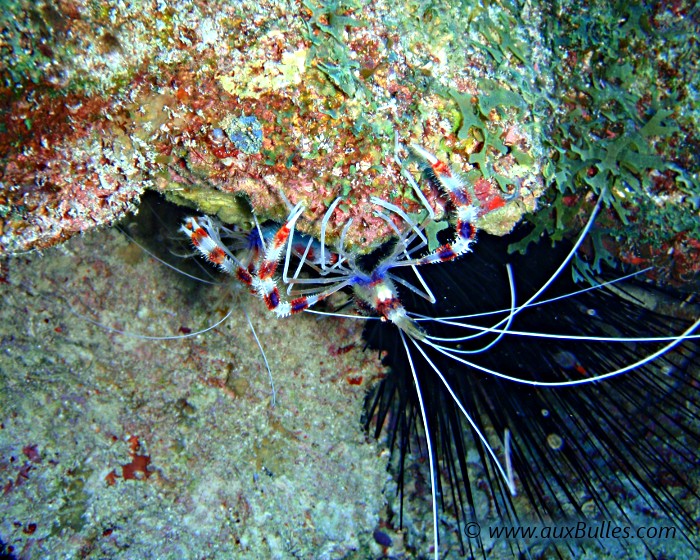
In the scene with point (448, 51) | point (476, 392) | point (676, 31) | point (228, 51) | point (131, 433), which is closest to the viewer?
point (228, 51)

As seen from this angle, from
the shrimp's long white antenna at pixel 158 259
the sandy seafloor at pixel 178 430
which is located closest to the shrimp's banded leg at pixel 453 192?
the sandy seafloor at pixel 178 430

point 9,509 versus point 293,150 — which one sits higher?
point 293,150

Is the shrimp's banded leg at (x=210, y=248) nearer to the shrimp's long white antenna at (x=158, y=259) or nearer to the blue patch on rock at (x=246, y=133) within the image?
the blue patch on rock at (x=246, y=133)

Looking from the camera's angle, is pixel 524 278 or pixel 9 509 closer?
pixel 9 509

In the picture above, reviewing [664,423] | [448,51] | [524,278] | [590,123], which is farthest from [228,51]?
[664,423]

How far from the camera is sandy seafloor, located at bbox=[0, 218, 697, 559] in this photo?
326 centimetres

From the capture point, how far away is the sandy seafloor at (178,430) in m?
3.26

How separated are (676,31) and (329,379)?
3.89 meters

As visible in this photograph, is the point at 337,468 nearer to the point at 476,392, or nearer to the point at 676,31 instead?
the point at 476,392

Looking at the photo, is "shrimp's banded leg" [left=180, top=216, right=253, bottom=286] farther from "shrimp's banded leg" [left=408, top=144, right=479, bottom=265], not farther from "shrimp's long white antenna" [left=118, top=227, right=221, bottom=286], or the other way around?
"shrimp's banded leg" [left=408, top=144, right=479, bottom=265]

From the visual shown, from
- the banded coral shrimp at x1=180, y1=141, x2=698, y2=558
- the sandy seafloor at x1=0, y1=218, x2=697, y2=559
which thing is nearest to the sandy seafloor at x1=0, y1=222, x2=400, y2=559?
the sandy seafloor at x1=0, y1=218, x2=697, y2=559

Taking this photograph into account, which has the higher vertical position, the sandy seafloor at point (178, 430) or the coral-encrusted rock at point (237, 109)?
the coral-encrusted rock at point (237, 109)

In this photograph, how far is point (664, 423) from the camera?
4312 millimetres

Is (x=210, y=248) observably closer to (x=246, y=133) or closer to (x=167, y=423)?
(x=246, y=133)
